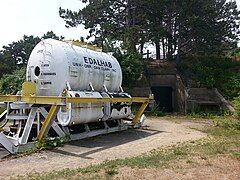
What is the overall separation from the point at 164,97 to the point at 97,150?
15693 mm

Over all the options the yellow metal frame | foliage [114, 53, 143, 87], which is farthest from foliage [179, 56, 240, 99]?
the yellow metal frame

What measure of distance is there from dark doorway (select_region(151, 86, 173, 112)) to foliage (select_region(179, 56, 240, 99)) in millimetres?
1963

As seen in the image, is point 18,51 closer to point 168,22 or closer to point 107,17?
point 107,17

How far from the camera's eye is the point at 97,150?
29.9ft

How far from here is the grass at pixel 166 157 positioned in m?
6.30

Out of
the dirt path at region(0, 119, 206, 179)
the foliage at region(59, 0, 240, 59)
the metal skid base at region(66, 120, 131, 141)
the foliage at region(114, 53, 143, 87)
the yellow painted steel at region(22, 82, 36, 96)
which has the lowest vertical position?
the dirt path at region(0, 119, 206, 179)

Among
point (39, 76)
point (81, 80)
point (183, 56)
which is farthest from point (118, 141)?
point (183, 56)

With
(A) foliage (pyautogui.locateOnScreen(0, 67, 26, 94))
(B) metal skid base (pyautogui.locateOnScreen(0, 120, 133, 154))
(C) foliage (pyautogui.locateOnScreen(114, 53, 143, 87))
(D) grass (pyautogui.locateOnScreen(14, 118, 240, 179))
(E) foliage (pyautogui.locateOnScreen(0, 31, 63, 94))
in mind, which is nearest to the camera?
(D) grass (pyautogui.locateOnScreen(14, 118, 240, 179))

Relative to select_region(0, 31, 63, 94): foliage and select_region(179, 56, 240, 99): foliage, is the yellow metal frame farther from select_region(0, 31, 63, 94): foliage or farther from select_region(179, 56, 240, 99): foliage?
select_region(0, 31, 63, 94): foliage

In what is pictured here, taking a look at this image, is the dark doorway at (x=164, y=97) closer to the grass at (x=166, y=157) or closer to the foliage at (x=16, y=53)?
the grass at (x=166, y=157)

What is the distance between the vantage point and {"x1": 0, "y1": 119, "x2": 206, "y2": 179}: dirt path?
7191 mm

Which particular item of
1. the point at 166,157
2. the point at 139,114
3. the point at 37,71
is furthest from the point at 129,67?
the point at 166,157

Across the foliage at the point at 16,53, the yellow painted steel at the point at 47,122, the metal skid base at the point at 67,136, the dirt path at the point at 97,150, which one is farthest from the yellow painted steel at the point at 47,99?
the foliage at the point at 16,53

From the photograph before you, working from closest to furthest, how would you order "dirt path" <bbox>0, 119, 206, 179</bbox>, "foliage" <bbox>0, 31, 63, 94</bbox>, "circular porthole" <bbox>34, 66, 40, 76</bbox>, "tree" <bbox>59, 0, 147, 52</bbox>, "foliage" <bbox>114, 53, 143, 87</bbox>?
"dirt path" <bbox>0, 119, 206, 179</bbox>
"circular porthole" <bbox>34, 66, 40, 76</bbox>
"foliage" <bbox>114, 53, 143, 87</bbox>
"tree" <bbox>59, 0, 147, 52</bbox>
"foliage" <bbox>0, 31, 63, 94</bbox>
